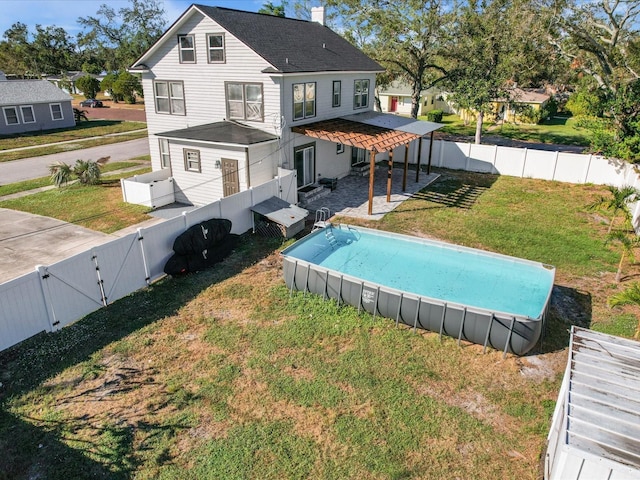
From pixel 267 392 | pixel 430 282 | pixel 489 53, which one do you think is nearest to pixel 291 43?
pixel 489 53

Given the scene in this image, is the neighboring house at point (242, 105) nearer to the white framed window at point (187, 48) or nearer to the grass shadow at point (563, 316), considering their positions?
the white framed window at point (187, 48)

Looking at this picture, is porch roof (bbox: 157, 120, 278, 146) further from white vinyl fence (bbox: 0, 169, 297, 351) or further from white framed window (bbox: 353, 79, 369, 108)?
white framed window (bbox: 353, 79, 369, 108)

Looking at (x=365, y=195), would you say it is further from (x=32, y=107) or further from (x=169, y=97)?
(x=32, y=107)

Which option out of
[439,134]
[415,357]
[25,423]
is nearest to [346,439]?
[415,357]

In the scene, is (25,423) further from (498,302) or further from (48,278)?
(498,302)

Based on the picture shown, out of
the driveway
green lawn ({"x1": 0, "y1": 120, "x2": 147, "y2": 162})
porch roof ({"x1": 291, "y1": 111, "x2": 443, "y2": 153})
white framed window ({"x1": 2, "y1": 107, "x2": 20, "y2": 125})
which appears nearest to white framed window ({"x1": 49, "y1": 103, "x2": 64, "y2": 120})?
green lawn ({"x1": 0, "y1": 120, "x2": 147, "y2": 162})

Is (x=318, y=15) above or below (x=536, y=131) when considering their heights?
above

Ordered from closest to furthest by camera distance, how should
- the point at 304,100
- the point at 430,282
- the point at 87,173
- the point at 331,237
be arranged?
the point at 430,282, the point at 331,237, the point at 304,100, the point at 87,173
